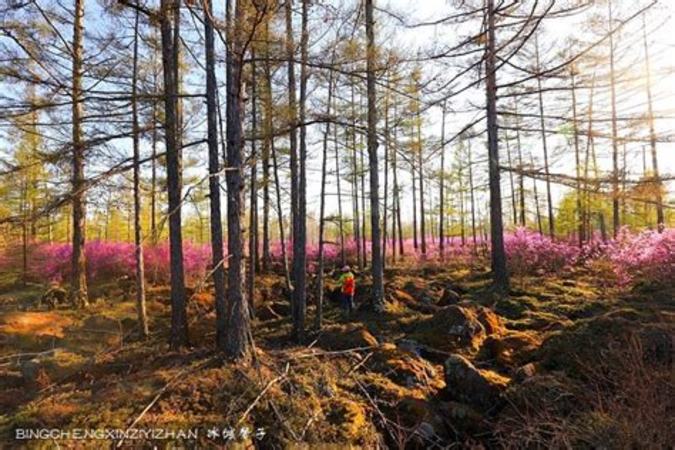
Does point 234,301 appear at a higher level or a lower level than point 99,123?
lower

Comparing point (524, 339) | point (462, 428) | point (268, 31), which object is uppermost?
point (268, 31)

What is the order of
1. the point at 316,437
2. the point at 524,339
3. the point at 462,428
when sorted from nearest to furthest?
the point at 316,437, the point at 462,428, the point at 524,339

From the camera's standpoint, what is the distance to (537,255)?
14688 millimetres

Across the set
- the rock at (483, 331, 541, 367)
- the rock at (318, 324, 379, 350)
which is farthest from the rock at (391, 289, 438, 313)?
the rock at (483, 331, 541, 367)

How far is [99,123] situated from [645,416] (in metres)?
7.84

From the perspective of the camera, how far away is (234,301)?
500 centimetres

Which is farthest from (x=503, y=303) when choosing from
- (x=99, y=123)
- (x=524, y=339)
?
(x=99, y=123)

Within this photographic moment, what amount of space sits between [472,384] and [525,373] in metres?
0.80

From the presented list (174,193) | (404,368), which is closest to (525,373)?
(404,368)

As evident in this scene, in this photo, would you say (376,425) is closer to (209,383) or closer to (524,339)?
(209,383)

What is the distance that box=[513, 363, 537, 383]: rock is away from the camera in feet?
19.3

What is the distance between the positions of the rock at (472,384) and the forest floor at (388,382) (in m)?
0.02

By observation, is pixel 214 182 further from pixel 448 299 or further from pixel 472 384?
pixel 448 299

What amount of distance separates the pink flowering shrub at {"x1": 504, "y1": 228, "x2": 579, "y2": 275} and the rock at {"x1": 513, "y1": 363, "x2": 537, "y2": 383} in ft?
28.7
